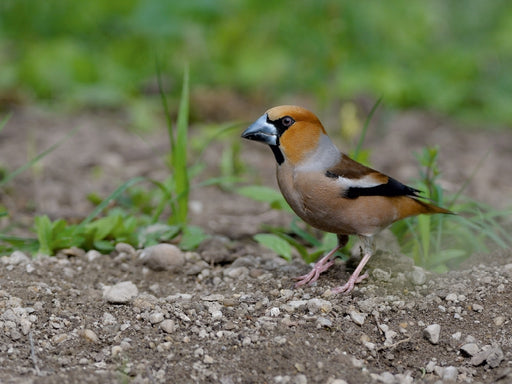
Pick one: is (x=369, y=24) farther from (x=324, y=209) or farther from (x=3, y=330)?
(x=3, y=330)

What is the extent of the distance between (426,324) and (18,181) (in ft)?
12.5

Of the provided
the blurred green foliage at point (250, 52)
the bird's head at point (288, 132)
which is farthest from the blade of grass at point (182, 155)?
the blurred green foliage at point (250, 52)

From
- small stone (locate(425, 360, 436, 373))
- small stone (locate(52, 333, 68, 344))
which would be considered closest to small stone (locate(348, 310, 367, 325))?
small stone (locate(425, 360, 436, 373))

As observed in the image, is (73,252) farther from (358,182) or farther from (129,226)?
(358,182)

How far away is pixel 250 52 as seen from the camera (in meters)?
8.62

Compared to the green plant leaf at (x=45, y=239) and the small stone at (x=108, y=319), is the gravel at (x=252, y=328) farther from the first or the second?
the green plant leaf at (x=45, y=239)

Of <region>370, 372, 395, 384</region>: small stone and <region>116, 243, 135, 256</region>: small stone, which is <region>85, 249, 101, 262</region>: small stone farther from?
<region>370, 372, 395, 384</region>: small stone

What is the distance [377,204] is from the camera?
3.83 meters

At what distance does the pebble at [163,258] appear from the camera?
4.21 m

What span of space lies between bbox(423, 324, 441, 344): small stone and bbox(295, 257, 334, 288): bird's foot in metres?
0.72

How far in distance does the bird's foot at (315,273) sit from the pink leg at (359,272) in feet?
0.54

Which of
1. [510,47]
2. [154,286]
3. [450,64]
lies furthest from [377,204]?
[510,47]

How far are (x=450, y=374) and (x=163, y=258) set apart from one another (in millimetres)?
1814

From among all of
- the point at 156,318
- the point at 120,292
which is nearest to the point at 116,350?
the point at 156,318
